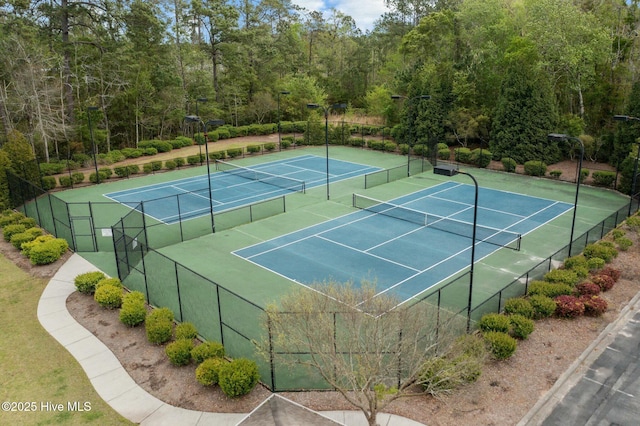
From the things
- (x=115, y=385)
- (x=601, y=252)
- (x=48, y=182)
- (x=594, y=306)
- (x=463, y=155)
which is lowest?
(x=115, y=385)

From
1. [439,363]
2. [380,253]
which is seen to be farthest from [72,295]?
[439,363]

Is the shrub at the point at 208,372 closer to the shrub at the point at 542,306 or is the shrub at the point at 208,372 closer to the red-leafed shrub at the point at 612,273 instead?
the shrub at the point at 542,306

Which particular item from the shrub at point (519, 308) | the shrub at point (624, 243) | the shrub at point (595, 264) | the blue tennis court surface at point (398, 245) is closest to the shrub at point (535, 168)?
the blue tennis court surface at point (398, 245)

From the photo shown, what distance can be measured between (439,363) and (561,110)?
3733cm

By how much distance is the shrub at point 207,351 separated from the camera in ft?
43.4

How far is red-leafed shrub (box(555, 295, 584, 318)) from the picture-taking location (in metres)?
15.9

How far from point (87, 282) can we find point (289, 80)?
48023mm

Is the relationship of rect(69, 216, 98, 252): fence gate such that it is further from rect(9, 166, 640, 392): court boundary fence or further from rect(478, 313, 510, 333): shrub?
rect(478, 313, 510, 333): shrub

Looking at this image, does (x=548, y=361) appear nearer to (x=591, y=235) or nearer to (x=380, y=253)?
(x=380, y=253)

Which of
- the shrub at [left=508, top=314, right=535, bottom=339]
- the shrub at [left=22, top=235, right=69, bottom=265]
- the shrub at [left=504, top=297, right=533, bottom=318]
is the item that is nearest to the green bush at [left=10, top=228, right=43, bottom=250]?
the shrub at [left=22, top=235, right=69, bottom=265]

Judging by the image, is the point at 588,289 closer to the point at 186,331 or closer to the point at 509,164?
the point at 186,331

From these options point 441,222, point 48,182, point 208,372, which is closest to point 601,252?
point 441,222

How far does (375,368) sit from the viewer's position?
9781mm

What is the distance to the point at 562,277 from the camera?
17.5 metres
